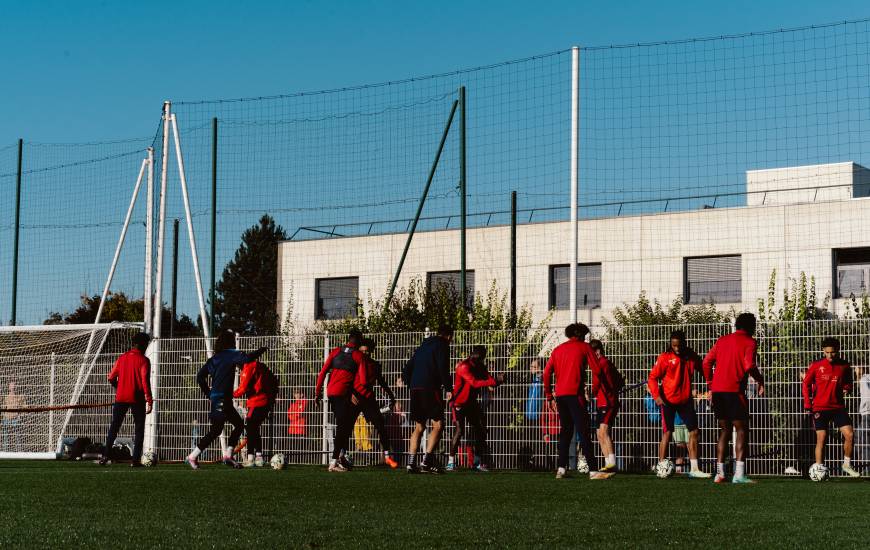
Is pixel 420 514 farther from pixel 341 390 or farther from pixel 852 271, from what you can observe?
pixel 852 271

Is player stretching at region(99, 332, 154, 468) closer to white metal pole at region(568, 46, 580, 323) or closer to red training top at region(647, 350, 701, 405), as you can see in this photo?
white metal pole at region(568, 46, 580, 323)

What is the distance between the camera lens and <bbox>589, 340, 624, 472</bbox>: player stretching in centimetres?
1317

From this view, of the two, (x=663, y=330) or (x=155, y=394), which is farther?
(x=155, y=394)

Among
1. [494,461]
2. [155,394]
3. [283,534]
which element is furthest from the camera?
[155,394]

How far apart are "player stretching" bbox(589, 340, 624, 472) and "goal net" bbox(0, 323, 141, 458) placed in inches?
365

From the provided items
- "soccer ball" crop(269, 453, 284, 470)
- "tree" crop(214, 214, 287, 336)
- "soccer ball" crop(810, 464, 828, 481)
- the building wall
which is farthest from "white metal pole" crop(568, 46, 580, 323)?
"tree" crop(214, 214, 287, 336)

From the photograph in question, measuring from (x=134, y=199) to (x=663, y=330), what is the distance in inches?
445

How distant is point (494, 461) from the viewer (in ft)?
56.3

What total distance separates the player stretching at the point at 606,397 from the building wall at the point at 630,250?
2026 centimetres

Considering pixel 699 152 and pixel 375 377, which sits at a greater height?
pixel 699 152

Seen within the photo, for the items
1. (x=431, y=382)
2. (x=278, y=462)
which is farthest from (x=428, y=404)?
(x=278, y=462)

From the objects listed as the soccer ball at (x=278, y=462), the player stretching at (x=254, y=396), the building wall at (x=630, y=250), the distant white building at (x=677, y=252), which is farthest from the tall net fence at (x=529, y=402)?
the building wall at (x=630, y=250)

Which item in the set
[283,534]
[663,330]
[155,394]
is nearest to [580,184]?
[663,330]

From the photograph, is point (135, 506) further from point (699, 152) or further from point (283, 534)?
point (699, 152)
